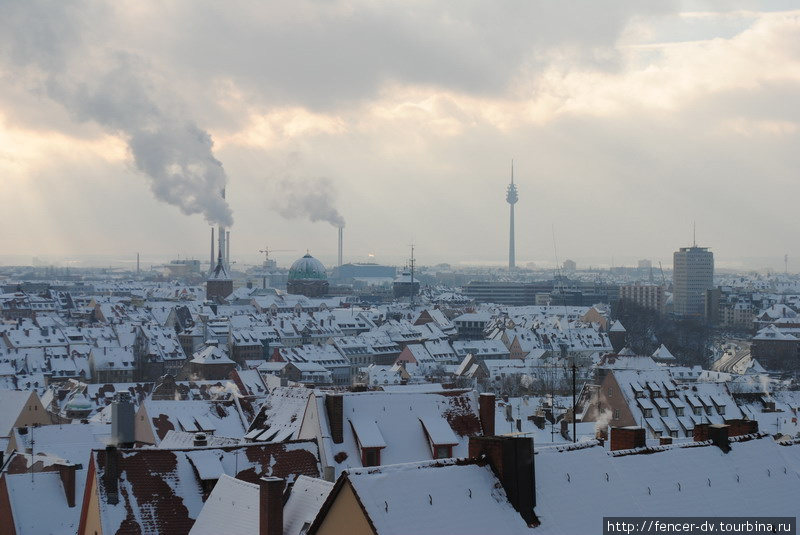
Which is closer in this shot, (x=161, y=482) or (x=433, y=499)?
(x=433, y=499)

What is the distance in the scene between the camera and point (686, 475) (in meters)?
27.2

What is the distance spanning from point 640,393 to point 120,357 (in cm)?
7452

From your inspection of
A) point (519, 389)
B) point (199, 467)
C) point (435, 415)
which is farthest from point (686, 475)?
point (519, 389)

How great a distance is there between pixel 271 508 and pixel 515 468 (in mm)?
4897

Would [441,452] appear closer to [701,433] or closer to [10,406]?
[701,433]

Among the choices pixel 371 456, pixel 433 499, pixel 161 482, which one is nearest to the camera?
pixel 433 499

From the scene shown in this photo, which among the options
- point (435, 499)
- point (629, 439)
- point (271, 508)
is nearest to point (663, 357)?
point (629, 439)

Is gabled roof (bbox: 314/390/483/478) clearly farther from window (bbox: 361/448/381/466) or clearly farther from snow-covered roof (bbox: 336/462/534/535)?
snow-covered roof (bbox: 336/462/534/535)

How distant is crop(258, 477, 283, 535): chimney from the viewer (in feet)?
84.2

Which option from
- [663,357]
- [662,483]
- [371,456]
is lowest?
[663,357]

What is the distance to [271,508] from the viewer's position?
84.2 ft

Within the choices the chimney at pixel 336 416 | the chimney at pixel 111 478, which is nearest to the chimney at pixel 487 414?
the chimney at pixel 336 416

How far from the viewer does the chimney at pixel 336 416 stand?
39.8 meters

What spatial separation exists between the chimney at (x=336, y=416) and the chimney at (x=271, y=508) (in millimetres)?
13872
